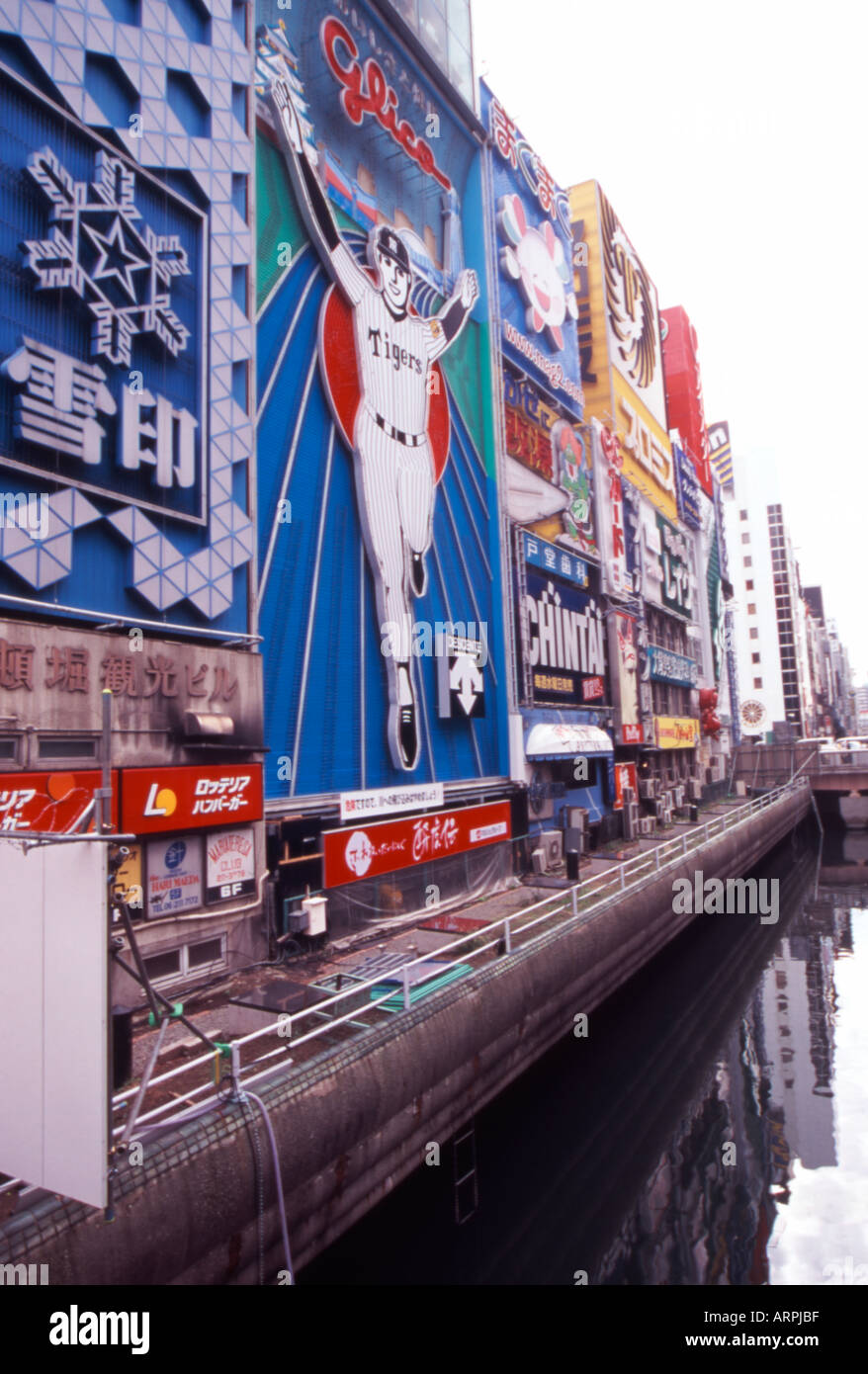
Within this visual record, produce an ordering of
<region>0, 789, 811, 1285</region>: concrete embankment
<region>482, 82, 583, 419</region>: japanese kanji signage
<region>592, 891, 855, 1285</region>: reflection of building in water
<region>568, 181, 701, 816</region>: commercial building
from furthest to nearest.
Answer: <region>568, 181, 701, 816</region>: commercial building < <region>482, 82, 583, 419</region>: japanese kanji signage < <region>592, 891, 855, 1285</region>: reflection of building in water < <region>0, 789, 811, 1285</region>: concrete embankment

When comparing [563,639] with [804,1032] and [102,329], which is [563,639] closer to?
[804,1032]

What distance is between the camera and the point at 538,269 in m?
32.7

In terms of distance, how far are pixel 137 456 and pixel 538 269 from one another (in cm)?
2504

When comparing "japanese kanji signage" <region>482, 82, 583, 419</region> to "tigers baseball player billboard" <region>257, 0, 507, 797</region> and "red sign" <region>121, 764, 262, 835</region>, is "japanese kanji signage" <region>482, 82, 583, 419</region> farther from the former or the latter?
"red sign" <region>121, 764, 262, 835</region>

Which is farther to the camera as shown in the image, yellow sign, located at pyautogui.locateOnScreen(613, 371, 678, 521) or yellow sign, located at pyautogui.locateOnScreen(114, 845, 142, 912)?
yellow sign, located at pyautogui.locateOnScreen(613, 371, 678, 521)

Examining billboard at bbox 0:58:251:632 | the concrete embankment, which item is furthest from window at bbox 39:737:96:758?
the concrete embankment

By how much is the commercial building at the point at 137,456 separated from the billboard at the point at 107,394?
35 millimetres

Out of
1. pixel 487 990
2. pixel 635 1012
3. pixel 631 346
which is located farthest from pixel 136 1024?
pixel 631 346

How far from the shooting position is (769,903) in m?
35.9

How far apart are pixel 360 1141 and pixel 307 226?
19.5m

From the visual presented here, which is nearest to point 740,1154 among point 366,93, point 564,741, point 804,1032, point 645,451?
point 804,1032

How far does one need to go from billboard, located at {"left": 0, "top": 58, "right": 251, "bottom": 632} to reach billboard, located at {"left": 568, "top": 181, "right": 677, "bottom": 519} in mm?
29195

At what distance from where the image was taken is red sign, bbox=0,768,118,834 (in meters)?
11.1

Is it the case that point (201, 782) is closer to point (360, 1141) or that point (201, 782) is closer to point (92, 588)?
point (92, 588)
